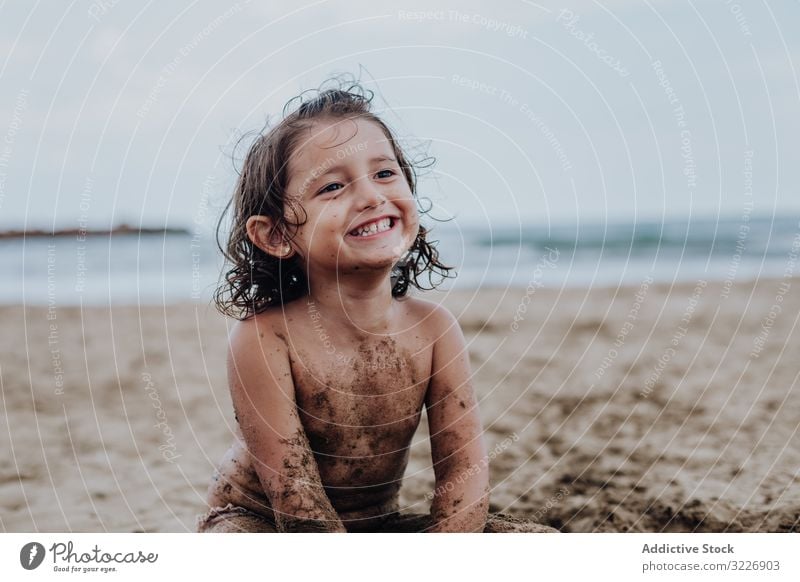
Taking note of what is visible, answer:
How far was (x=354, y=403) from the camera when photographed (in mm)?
1226

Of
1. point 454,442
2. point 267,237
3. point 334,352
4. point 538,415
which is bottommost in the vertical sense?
point 538,415

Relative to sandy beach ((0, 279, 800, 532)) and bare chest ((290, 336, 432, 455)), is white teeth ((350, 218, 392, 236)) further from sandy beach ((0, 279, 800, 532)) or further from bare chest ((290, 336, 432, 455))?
sandy beach ((0, 279, 800, 532))

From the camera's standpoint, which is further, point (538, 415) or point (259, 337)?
point (538, 415)

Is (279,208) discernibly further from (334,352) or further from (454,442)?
(454,442)

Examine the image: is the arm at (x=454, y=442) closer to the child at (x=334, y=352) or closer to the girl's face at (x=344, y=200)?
the child at (x=334, y=352)

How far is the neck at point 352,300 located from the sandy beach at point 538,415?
55 centimetres

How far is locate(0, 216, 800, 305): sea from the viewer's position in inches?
162

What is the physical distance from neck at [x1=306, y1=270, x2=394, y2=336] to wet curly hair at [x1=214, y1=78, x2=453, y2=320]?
0.06 metres

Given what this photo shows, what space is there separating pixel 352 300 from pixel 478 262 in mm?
3675

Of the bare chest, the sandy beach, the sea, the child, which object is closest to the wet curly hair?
the child

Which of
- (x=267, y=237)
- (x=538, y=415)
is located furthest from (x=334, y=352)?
(x=538, y=415)
